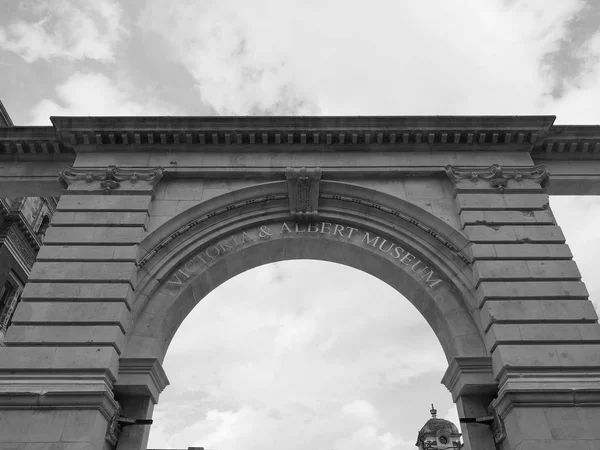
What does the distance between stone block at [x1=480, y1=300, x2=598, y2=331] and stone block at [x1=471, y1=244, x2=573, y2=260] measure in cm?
151

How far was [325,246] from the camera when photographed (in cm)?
1600

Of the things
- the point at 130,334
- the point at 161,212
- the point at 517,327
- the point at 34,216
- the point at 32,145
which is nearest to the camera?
the point at 517,327

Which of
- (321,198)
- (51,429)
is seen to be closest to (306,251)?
(321,198)

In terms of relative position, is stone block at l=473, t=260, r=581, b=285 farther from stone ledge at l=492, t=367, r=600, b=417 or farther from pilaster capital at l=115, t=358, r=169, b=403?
pilaster capital at l=115, t=358, r=169, b=403

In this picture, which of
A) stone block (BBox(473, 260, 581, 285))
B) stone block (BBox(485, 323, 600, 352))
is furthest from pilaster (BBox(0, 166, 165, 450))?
stone block (BBox(473, 260, 581, 285))

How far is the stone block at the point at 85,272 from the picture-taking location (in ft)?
44.1

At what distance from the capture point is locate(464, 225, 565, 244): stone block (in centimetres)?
1434

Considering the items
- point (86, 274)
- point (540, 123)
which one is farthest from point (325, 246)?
point (540, 123)

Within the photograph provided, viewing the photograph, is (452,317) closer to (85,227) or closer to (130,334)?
(130,334)

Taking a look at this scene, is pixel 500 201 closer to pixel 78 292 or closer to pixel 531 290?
pixel 531 290

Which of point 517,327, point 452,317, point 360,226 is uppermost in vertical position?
point 360,226

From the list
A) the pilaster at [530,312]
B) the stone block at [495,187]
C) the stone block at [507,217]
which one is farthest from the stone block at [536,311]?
the stone block at [495,187]

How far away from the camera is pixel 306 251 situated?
16.4m

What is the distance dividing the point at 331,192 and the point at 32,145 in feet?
35.1
